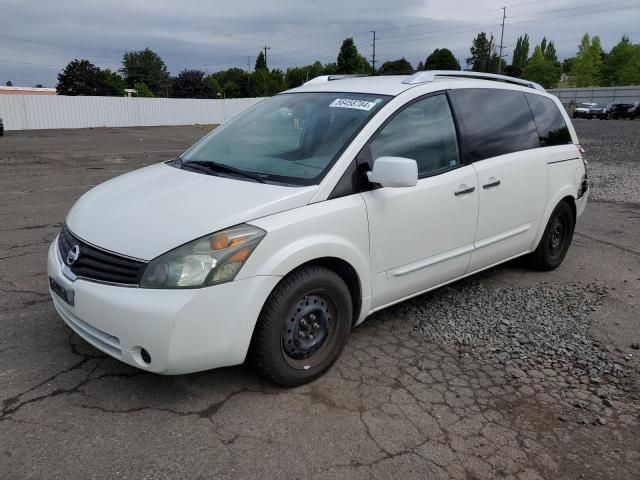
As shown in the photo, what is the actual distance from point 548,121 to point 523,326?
7.08 feet

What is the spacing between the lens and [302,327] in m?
3.13

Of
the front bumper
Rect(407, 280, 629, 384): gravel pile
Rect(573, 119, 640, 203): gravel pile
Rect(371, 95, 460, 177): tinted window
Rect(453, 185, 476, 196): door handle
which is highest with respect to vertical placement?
Rect(371, 95, 460, 177): tinted window

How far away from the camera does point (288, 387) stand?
3141mm

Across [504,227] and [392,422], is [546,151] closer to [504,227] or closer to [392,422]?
[504,227]

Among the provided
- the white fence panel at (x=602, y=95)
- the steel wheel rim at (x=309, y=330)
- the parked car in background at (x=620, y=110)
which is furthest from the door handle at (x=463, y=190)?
the white fence panel at (x=602, y=95)

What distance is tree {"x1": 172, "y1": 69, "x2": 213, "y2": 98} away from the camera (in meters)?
75.7

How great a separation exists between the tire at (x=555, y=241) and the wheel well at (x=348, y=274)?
Result: 2.53 metres

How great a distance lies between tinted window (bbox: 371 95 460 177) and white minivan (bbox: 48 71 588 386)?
11 mm

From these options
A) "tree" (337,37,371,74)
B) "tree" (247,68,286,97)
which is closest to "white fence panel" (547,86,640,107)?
"tree" (337,37,371,74)

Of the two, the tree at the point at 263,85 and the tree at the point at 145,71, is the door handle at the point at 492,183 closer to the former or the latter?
the tree at the point at 263,85

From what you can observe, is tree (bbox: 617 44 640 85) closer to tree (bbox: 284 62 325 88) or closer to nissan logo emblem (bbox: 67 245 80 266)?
tree (bbox: 284 62 325 88)

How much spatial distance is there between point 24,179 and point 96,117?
1053 inches

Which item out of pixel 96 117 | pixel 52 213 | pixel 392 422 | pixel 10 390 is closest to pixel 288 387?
pixel 392 422

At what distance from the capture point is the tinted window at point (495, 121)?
412 centimetres
